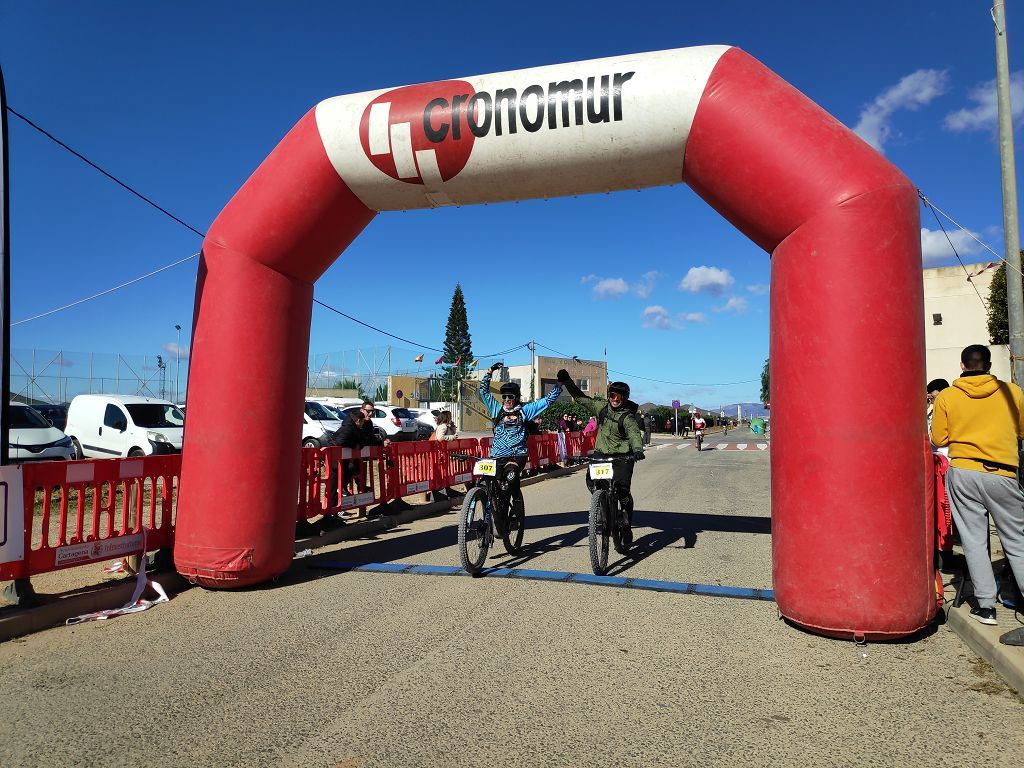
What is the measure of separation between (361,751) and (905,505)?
3.65 m

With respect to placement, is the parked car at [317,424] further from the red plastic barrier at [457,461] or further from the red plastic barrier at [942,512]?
the red plastic barrier at [942,512]

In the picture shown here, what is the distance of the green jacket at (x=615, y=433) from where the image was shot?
23.3 feet

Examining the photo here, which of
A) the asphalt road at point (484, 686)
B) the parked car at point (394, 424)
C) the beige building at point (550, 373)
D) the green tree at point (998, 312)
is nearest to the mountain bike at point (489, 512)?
the asphalt road at point (484, 686)

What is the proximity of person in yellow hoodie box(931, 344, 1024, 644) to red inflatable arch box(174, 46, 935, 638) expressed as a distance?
13.5 inches

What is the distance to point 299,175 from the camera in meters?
5.86

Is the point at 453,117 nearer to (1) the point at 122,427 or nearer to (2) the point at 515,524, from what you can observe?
(2) the point at 515,524

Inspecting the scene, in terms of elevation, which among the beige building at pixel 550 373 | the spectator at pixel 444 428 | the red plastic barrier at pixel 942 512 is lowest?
the red plastic barrier at pixel 942 512

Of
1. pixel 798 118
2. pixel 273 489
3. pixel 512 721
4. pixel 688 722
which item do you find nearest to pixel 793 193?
pixel 798 118

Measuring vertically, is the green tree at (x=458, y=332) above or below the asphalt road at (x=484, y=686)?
above

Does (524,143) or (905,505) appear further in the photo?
(524,143)

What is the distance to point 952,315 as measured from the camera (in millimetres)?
38750

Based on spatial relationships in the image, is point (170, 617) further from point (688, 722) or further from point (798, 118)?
point (798, 118)

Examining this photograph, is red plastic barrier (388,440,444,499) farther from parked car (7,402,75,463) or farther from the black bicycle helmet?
parked car (7,402,75,463)

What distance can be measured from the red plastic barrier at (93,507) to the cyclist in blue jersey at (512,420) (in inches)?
125
